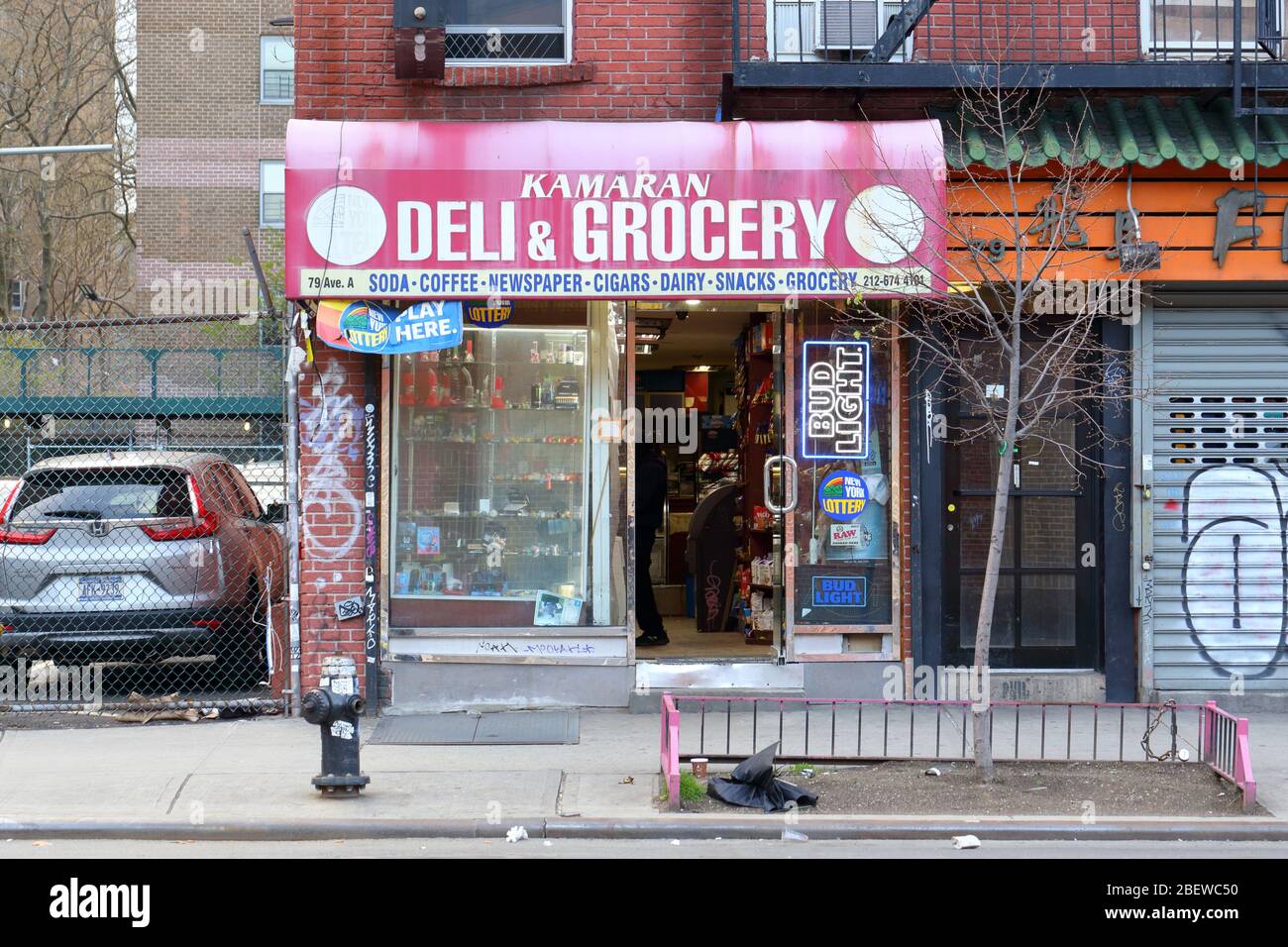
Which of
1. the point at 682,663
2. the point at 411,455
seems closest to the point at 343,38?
the point at 411,455

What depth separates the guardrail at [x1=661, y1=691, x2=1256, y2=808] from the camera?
8.27 meters

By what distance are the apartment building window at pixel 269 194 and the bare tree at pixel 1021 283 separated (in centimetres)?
2603

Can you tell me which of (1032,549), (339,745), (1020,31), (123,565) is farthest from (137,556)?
(1020,31)

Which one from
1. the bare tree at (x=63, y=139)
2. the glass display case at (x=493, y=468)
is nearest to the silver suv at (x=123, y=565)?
the glass display case at (x=493, y=468)

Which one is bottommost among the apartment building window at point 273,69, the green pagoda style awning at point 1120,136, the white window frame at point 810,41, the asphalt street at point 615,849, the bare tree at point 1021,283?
the asphalt street at point 615,849

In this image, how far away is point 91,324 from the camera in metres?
10.4

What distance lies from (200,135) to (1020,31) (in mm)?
28125

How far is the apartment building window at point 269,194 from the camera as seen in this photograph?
33.9 m

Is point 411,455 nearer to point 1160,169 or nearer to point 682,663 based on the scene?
point 682,663

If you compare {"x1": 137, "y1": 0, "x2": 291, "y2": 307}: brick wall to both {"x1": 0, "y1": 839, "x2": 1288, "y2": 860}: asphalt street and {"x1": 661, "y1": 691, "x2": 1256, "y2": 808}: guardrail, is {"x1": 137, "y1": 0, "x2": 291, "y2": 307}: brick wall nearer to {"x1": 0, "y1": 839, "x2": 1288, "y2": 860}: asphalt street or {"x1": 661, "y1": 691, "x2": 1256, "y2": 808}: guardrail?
{"x1": 661, "y1": 691, "x2": 1256, "y2": 808}: guardrail

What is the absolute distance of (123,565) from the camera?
10297mm

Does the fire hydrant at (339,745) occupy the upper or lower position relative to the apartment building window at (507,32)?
lower

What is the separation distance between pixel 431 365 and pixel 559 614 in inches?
87.9

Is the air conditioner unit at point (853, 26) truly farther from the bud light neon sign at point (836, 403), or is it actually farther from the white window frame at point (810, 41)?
the bud light neon sign at point (836, 403)
